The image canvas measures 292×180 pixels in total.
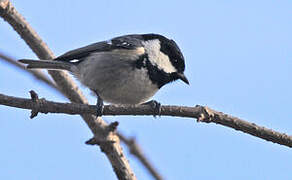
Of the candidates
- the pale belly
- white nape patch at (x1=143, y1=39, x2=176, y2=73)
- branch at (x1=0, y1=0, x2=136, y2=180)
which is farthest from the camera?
white nape patch at (x1=143, y1=39, x2=176, y2=73)

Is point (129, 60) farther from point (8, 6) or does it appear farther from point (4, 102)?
point (4, 102)

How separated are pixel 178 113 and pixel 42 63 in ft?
6.30

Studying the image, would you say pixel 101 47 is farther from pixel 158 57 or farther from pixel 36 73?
pixel 36 73

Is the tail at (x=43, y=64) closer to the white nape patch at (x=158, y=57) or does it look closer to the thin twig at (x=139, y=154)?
the white nape patch at (x=158, y=57)

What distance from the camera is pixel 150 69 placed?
4.33 m

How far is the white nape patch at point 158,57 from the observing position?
4.45 metres

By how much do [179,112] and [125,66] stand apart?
1.20 metres

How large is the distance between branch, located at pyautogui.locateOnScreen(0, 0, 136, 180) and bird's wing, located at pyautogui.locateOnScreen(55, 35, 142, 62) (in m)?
0.18

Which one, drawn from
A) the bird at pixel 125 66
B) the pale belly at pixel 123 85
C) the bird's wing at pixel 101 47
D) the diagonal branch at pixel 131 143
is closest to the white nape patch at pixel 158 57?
the bird at pixel 125 66

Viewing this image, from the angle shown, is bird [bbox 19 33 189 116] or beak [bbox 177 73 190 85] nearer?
bird [bbox 19 33 189 116]

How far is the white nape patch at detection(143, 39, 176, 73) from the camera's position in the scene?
4.45 m

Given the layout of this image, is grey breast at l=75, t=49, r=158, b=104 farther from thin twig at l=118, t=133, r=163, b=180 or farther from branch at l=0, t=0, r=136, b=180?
thin twig at l=118, t=133, r=163, b=180

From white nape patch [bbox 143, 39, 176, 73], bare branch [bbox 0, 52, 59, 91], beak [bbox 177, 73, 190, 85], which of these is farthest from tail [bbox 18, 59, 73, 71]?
beak [bbox 177, 73, 190, 85]

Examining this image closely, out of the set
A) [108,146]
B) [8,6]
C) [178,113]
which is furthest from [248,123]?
[8,6]
